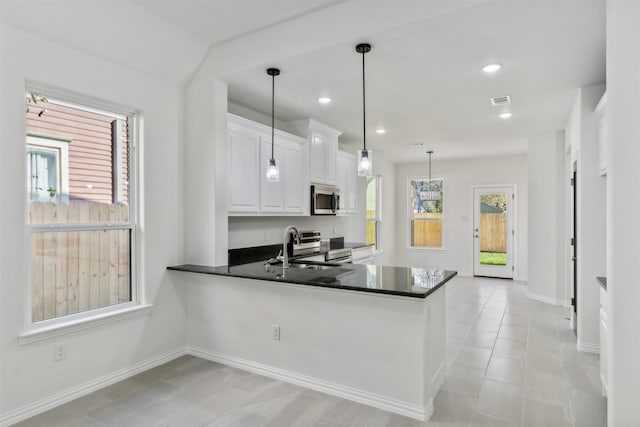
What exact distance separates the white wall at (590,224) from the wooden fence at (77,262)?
14.1 ft

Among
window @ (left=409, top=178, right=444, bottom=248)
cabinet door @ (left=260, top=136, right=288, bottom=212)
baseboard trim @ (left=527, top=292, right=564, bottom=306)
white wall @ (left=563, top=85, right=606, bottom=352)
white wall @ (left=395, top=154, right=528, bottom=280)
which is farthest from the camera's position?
window @ (left=409, top=178, right=444, bottom=248)

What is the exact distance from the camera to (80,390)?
2.76 meters

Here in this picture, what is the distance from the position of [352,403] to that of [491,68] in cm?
296

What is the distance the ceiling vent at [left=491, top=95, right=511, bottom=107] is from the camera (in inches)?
157

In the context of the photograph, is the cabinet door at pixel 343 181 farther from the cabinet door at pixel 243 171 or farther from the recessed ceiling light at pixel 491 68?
the recessed ceiling light at pixel 491 68

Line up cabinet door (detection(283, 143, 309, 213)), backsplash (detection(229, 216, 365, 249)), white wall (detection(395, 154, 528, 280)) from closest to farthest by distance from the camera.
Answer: backsplash (detection(229, 216, 365, 249)) → cabinet door (detection(283, 143, 309, 213)) → white wall (detection(395, 154, 528, 280))

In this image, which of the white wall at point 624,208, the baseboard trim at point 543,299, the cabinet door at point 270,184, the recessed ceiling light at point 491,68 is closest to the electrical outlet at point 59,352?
the cabinet door at point 270,184

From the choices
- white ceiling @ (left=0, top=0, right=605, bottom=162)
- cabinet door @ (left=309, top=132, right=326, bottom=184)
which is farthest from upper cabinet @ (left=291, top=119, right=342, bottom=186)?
white ceiling @ (left=0, top=0, right=605, bottom=162)

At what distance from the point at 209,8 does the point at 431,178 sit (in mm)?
6891

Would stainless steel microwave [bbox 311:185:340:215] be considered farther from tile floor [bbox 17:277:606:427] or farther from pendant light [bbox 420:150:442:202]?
pendant light [bbox 420:150:442:202]

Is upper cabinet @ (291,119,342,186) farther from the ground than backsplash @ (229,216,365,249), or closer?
farther from the ground

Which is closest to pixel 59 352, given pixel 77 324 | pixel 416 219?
pixel 77 324

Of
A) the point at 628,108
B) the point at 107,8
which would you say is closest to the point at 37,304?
the point at 107,8

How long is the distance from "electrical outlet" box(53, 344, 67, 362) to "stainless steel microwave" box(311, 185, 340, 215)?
3.07 m
